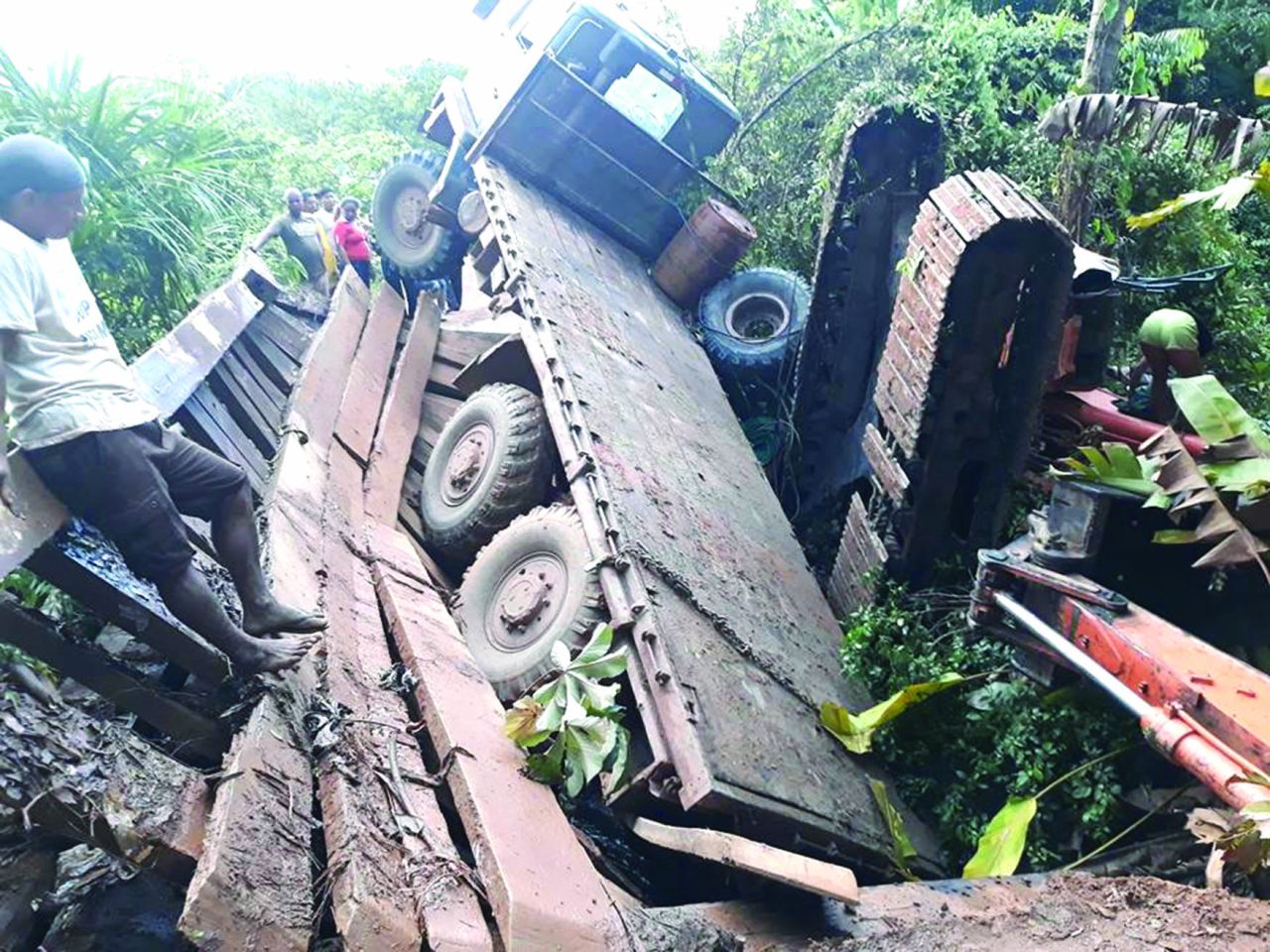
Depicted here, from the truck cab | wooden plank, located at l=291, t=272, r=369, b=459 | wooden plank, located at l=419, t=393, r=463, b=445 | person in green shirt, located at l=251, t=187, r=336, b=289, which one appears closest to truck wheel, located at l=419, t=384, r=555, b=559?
wooden plank, located at l=291, t=272, r=369, b=459

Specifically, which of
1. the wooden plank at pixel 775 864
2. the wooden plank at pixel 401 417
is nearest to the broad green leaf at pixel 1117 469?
the wooden plank at pixel 775 864

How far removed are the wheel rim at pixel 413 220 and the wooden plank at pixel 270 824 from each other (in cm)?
628

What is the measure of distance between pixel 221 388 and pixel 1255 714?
16.6 feet

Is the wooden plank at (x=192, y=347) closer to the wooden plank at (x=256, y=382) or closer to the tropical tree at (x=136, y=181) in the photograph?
the wooden plank at (x=256, y=382)

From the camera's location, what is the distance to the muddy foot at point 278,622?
3.15 metres

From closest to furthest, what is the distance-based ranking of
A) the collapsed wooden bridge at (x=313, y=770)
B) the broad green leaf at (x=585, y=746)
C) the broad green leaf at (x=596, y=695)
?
1. the collapsed wooden bridge at (x=313, y=770)
2. the broad green leaf at (x=585, y=746)
3. the broad green leaf at (x=596, y=695)

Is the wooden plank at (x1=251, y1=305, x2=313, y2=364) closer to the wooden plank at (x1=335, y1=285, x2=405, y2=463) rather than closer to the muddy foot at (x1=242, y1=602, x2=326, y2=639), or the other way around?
the wooden plank at (x1=335, y1=285, x2=405, y2=463)

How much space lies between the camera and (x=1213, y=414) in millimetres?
3770

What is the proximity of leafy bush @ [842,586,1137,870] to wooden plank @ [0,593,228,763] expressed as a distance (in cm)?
272

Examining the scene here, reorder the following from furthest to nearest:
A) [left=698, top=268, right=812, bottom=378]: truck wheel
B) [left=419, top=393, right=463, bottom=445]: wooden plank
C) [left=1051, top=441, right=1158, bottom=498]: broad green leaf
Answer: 1. [left=698, top=268, right=812, bottom=378]: truck wheel
2. [left=419, top=393, right=463, bottom=445]: wooden plank
3. [left=1051, top=441, right=1158, bottom=498]: broad green leaf

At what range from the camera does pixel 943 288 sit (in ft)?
14.6

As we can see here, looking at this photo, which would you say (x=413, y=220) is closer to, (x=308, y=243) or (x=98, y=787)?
(x=308, y=243)

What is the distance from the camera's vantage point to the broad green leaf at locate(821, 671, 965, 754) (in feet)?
13.2

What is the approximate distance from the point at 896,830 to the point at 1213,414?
2.03m
